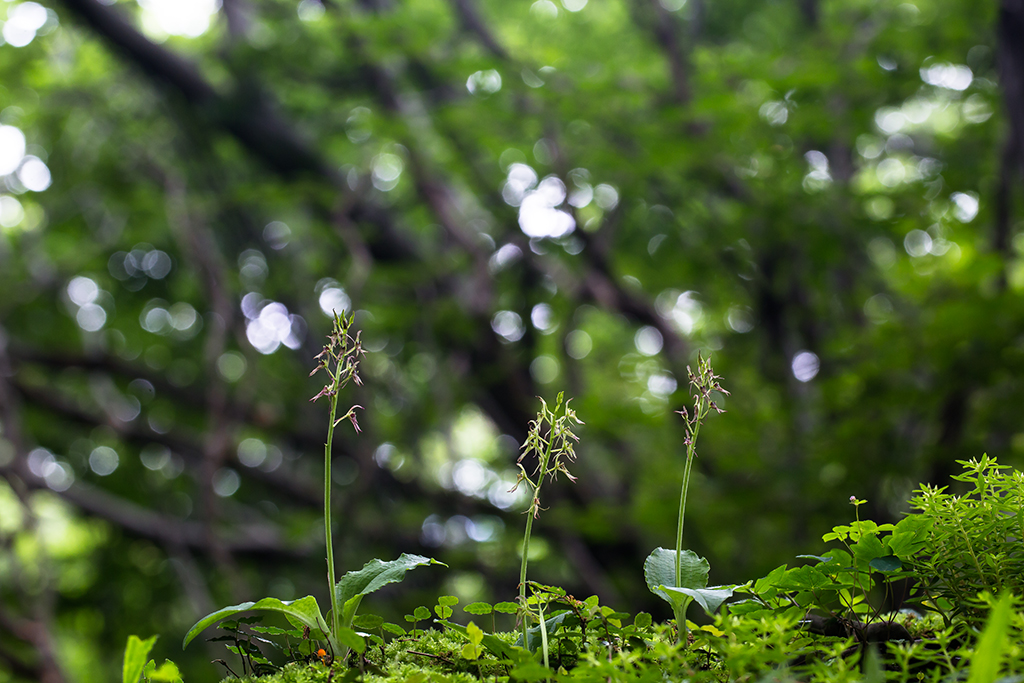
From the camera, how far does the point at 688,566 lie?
999mm

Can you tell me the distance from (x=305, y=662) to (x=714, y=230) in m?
3.89

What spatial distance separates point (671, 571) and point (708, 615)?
15cm

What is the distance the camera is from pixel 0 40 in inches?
236

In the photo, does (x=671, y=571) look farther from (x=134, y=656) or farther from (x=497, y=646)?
(x=134, y=656)

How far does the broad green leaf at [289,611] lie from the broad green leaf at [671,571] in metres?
0.43

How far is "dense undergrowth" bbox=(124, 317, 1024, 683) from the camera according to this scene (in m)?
0.75

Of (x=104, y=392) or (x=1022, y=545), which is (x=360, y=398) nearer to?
(x=104, y=392)

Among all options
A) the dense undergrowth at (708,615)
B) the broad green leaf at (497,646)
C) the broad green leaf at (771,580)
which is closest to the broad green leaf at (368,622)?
the dense undergrowth at (708,615)

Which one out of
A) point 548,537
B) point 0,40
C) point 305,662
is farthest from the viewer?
point 0,40

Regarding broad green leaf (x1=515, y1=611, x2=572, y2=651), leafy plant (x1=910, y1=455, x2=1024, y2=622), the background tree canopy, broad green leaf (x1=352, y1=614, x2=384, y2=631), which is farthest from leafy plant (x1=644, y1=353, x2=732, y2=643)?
the background tree canopy

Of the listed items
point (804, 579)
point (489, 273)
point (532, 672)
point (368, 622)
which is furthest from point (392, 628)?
point (489, 273)

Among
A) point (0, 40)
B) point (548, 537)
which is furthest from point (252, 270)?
point (548, 537)

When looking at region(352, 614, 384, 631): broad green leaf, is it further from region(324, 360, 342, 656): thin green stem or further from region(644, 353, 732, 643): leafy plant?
region(644, 353, 732, 643): leafy plant

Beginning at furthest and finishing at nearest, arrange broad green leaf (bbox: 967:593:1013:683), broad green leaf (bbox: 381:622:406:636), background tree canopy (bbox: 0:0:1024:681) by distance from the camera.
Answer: background tree canopy (bbox: 0:0:1024:681)
broad green leaf (bbox: 381:622:406:636)
broad green leaf (bbox: 967:593:1013:683)
